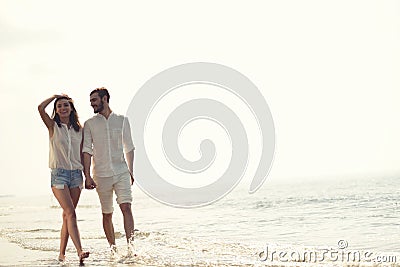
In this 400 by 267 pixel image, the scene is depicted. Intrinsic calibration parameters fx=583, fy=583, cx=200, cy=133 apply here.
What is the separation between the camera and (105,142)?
22.6 feet

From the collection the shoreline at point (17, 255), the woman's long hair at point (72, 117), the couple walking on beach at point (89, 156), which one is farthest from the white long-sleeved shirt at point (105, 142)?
the shoreline at point (17, 255)

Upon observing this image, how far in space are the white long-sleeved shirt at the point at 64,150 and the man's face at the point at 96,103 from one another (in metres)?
0.38

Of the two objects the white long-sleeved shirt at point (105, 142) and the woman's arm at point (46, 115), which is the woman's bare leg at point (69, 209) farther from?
the woman's arm at point (46, 115)

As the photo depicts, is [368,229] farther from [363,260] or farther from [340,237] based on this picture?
[363,260]

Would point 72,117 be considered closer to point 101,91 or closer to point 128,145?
point 101,91

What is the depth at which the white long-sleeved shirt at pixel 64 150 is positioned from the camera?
658cm

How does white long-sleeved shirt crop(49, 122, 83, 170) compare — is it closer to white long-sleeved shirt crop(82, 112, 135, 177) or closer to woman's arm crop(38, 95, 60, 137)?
woman's arm crop(38, 95, 60, 137)

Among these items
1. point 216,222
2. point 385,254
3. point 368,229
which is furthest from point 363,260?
point 216,222

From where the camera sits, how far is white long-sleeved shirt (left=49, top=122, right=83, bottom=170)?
21.6 feet

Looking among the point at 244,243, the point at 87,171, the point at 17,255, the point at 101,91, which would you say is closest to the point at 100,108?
the point at 101,91

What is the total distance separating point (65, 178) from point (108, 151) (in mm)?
601

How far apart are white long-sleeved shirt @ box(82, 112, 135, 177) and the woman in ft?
0.50

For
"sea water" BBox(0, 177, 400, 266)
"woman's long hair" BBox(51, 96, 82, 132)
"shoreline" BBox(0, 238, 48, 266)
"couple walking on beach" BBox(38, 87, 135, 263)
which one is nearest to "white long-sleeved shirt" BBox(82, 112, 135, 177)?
"couple walking on beach" BBox(38, 87, 135, 263)

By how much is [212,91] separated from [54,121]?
300 inches
